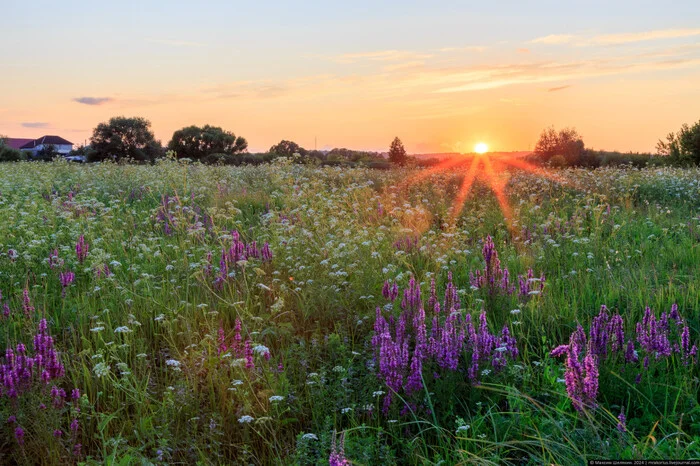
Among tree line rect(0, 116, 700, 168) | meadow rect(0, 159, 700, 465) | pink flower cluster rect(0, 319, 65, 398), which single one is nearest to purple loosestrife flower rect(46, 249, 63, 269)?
meadow rect(0, 159, 700, 465)

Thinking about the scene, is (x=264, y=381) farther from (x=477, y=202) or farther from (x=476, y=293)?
(x=477, y=202)

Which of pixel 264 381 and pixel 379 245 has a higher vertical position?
pixel 379 245

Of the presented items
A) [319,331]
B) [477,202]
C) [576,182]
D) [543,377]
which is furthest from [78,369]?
[576,182]

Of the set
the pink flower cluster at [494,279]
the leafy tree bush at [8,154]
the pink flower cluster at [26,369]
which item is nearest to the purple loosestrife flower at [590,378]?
the pink flower cluster at [494,279]

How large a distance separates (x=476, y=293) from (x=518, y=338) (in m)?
0.85

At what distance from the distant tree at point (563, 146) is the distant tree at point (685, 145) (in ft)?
33.3

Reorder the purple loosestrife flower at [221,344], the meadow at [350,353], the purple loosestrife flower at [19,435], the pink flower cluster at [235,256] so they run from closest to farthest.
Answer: the meadow at [350,353]
the purple loosestrife flower at [19,435]
the purple loosestrife flower at [221,344]
the pink flower cluster at [235,256]

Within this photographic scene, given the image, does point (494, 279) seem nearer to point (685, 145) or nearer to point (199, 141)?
point (685, 145)

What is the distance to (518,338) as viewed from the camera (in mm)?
4516

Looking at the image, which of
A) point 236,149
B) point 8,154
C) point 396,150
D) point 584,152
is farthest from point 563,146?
point 8,154

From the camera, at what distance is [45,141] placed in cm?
9700

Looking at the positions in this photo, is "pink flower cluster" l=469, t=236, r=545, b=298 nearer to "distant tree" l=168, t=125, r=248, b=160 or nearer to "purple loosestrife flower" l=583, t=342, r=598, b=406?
"purple loosestrife flower" l=583, t=342, r=598, b=406

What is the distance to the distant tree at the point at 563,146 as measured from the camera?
4862cm

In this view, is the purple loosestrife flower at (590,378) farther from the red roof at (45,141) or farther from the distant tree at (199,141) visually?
the red roof at (45,141)
